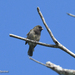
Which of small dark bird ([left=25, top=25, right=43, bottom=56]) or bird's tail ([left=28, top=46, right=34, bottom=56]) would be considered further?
bird's tail ([left=28, top=46, right=34, bottom=56])

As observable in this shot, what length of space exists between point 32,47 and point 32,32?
814mm

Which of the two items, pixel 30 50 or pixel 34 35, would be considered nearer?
pixel 34 35

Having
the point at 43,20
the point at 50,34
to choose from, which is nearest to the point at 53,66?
the point at 50,34

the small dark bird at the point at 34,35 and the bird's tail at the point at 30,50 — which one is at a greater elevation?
the small dark bird at the point at 34,35

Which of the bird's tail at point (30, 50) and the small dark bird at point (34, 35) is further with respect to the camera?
the bird's tail at point (30, 50)

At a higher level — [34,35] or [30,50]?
[34,35]

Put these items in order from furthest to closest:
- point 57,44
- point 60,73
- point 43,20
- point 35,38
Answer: point 35,38
point 43,20
point 57,44
point 60,73

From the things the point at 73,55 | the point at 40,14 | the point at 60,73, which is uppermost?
the point at 40,14

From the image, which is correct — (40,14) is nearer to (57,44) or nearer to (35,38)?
(57,44)

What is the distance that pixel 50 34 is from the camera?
3461 mm

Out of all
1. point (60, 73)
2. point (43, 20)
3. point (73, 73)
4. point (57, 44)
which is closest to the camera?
point (73, 73)

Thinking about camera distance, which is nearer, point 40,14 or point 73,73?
point 73,73

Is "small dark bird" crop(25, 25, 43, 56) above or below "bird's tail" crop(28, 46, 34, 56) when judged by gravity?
above

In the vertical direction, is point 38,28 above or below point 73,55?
above
